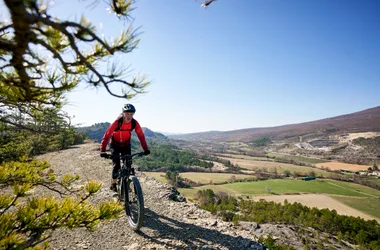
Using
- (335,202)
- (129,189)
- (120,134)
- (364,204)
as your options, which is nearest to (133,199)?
(129,189)

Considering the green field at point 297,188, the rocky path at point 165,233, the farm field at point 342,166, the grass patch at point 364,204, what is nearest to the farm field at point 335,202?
the grass patch at point 364,204

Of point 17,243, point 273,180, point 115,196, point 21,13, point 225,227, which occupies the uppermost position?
point 21,13

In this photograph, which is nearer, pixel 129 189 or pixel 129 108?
pixel 129 108

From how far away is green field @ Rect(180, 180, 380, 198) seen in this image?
67394mm

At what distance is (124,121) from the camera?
555cm

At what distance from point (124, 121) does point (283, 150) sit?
168 metres

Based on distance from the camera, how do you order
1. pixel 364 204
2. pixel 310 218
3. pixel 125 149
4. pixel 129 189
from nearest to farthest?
pixel 129 189
pixel 125 149
pixel 310 218
pixel 364 204

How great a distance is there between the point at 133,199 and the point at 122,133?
173 centimetres

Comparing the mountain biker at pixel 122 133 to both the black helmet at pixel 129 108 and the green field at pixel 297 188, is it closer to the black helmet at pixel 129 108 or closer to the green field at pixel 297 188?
the black helmet at pixel 129 108

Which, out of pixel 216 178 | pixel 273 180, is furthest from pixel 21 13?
pixel 273 180

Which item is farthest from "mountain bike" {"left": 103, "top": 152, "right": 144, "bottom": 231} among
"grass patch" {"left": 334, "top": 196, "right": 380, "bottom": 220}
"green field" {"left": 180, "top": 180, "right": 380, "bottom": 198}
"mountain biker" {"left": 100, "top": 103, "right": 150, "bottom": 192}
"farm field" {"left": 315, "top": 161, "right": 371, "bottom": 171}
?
"farm field" {"left": 315, "top": 161, "right": 371, "bottom": 171}

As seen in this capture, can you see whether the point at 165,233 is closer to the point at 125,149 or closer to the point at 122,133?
the point at 125,149

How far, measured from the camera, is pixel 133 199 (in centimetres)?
523

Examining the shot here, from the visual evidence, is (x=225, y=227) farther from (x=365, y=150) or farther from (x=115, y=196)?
(x=365, y=150)
